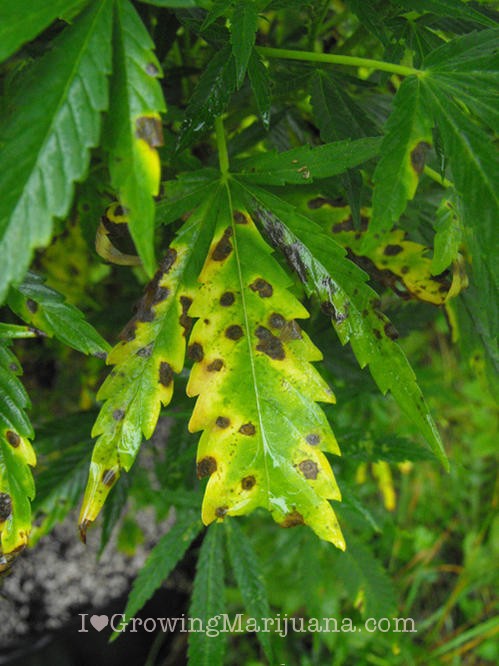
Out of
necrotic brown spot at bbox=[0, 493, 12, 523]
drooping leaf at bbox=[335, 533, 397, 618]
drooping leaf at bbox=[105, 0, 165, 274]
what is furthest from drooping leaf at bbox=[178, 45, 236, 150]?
→ drooping leaf at bbox=[335, 533, 397, 618]

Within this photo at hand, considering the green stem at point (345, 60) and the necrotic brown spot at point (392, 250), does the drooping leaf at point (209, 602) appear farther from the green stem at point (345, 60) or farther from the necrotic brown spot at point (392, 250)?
the green stem at point (345, 60)

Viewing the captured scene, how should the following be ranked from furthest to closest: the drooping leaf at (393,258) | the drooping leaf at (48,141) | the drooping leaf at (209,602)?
1. the drooping leaf at (209,602)
2. the drooping leaf at (393,258)
3. the drooping leaf at (48,141)

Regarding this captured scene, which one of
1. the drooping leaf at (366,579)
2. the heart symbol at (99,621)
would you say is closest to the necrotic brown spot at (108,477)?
the drooping leaf at (366,579)

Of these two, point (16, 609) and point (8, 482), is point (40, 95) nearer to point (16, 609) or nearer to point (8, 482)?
point (8, 482)

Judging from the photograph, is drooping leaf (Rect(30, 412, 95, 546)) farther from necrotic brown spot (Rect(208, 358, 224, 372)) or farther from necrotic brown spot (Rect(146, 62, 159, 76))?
necrotic brown spot (Rect(146, 62, 159, 76))

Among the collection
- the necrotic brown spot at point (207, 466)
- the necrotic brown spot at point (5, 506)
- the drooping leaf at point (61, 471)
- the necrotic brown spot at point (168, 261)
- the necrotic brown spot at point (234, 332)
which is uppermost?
the necrotic brown spot at point (168, 261)

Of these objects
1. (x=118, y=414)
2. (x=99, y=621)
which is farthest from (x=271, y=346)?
(x=99, y=621)

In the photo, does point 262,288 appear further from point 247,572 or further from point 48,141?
point 247,572
